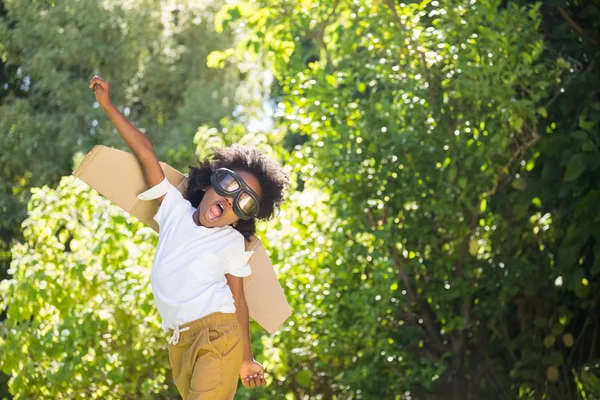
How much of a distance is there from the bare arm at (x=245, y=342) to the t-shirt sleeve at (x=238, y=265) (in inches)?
1.1

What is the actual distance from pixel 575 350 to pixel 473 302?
0.67 metres

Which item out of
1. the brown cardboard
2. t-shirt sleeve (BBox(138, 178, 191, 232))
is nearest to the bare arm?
the brown cardboard

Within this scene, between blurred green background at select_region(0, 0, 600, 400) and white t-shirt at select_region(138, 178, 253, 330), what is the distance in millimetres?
1604

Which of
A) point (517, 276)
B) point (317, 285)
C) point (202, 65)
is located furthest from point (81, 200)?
point (202, 65)

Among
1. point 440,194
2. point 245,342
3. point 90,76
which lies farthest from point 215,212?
point 90,76

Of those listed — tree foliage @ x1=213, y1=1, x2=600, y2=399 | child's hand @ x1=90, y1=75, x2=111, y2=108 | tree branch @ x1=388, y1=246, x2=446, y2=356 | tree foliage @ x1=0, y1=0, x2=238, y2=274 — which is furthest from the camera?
tree foliage @ x1=0, y1=0, x2=238, y2=274

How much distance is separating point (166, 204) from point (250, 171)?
30cm

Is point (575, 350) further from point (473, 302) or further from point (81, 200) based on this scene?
point (81, 200)

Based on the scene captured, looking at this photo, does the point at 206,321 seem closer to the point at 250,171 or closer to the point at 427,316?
the point at 250,171

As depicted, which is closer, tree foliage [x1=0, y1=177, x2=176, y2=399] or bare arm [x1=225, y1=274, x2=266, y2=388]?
bare arm [x1=225, y1=274, x2=266, y2=388]

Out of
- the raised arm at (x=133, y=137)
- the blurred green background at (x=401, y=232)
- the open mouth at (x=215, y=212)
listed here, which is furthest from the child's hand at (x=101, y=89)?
the blurred green background at (x=401, y=232)

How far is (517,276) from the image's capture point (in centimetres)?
556

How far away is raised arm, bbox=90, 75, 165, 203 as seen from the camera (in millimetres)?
3520

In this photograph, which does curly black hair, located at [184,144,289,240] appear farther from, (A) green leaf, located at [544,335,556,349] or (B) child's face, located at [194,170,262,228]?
(A) green leaf, located at [544,335,556,349]
